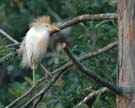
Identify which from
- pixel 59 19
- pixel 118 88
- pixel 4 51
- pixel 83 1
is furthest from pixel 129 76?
pixel 59 19

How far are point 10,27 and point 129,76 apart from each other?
16.9 feet

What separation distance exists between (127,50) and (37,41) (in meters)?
0.58

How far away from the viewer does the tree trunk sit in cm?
330

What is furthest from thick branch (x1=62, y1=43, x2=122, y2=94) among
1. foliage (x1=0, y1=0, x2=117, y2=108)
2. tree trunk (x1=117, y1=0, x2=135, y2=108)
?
foliage (x1=0, y1=0, x2=117, y2=108)

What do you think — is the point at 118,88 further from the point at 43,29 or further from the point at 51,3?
the point at 51,3

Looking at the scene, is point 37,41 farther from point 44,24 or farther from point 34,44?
point 44,24

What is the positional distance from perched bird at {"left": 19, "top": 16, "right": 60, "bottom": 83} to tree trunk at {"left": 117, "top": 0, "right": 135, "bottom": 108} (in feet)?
1.65

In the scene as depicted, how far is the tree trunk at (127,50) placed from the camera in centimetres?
330

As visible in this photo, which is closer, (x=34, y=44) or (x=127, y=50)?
(x=127, y=50)

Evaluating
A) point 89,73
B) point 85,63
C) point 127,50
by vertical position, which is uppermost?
point 89,73

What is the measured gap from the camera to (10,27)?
27.4 feet

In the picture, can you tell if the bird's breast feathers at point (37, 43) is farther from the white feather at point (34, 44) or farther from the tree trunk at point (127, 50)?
the tree trunk at point (127, 50)

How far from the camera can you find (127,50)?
332 cm

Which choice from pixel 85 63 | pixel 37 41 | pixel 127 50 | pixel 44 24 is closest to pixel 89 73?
pixel 127 50
